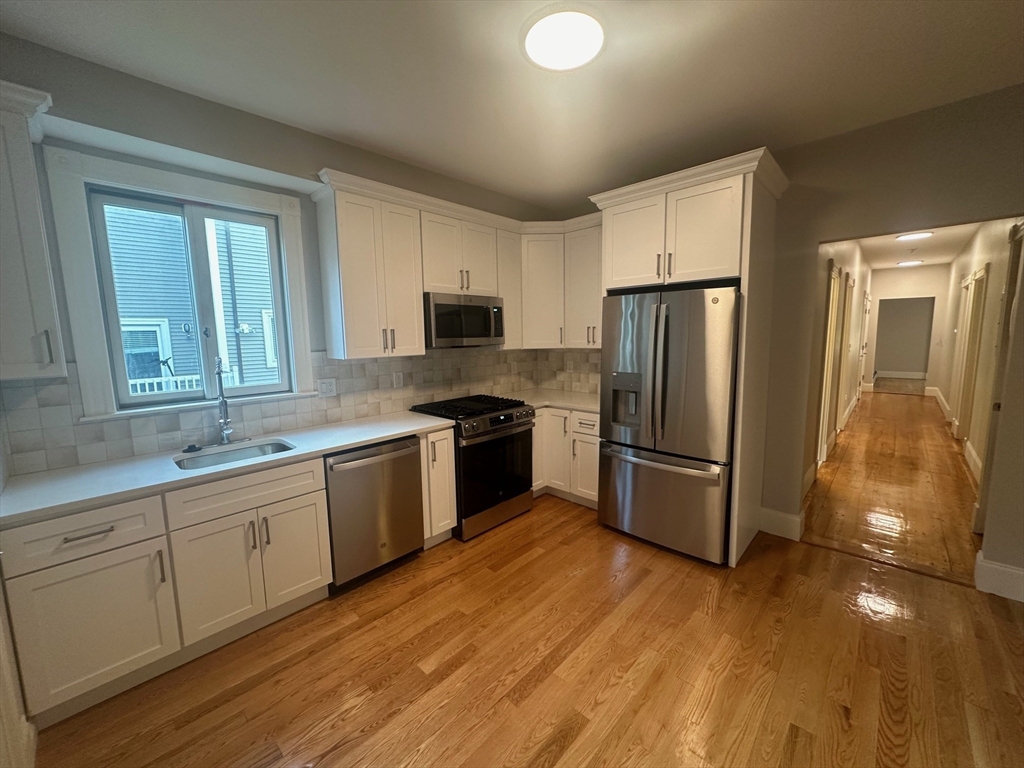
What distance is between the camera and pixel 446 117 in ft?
7.35

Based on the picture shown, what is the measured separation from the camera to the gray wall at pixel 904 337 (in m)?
10.0

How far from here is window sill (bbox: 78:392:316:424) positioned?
2008 mm

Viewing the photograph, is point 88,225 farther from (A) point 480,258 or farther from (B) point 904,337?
(B) point 904,337

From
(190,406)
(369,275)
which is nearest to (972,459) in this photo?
(369,275)

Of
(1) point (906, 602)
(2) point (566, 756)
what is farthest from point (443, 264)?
(1) point (906, 602)

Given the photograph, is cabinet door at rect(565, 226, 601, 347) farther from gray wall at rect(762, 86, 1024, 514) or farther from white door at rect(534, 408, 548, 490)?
gray wall at rect(762, 86, 1024, 514)

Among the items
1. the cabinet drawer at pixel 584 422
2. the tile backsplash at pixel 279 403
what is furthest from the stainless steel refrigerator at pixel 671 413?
the tile backsplash at pixel 279 403

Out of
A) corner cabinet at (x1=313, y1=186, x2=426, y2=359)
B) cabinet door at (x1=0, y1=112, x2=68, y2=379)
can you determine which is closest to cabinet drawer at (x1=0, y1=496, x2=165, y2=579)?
cabinet door at (x1=0, y1=112, x2=68, y2=379)

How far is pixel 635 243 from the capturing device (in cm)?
272

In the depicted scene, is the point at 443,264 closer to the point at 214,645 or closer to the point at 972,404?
the point at 214,645

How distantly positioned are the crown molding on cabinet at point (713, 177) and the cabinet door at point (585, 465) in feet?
6.06

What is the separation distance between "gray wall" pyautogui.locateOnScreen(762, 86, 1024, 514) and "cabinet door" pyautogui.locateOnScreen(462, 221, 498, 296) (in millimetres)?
2122

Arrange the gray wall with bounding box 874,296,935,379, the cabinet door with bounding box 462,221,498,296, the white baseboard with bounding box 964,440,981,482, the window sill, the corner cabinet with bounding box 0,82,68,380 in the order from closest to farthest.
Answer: the corner cabinet with bounding box 0,82,68,380 < the window sill < the cabinet door with bounding box 462,221,498,296 < the white baseboard with bounding box 964,440,981,482 < the gray wall with bounding box 874,296,935,379

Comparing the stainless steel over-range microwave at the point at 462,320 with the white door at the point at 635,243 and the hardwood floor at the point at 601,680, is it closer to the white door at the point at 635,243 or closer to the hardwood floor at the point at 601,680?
the white door at the point at 635,243
